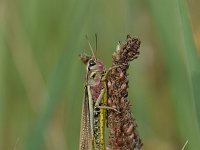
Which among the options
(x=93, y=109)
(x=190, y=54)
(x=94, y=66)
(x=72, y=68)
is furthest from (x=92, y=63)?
(x=72, y=68)

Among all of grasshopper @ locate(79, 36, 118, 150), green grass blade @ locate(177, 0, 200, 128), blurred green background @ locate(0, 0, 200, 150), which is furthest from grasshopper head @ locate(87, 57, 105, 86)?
green grass blade @ locate(177, 0, 200, 128)

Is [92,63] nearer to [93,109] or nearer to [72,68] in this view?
A: [93,109]

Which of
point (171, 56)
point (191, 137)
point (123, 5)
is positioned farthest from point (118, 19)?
point (191, 137)

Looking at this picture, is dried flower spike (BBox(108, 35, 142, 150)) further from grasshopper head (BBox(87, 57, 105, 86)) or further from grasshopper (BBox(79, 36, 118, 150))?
grasshopper head (BBox(87, 57, 105, 86))

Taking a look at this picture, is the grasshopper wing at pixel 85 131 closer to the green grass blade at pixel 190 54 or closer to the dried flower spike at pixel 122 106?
the dried flower spike at pixel 122 106

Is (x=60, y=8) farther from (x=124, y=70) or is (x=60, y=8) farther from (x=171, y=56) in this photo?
(x=124, y=70)

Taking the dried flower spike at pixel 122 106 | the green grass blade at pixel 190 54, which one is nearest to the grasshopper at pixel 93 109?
the dried flower spike at pixel 122 106
